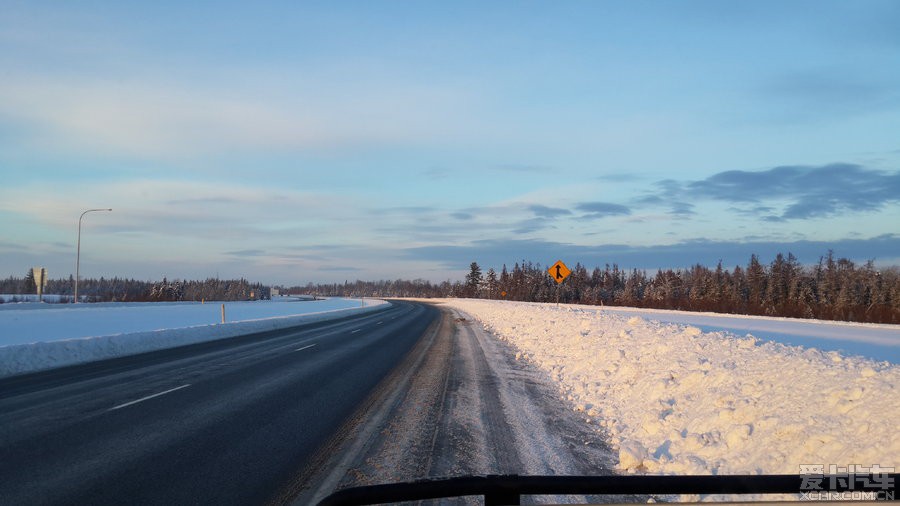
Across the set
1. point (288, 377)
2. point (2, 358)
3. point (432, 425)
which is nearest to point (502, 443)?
point (432, 425)

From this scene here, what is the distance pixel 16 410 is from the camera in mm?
8711

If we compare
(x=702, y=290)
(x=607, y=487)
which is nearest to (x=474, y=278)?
(x=702, y=290)

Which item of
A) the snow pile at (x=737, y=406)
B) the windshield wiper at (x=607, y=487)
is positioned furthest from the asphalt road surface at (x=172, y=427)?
the snow pile at (x=737, y=406)

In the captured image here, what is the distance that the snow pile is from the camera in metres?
5.59

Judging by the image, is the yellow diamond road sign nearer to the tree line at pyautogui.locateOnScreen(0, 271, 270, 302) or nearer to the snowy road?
the snowy road

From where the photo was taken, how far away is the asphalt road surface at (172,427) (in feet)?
17.5

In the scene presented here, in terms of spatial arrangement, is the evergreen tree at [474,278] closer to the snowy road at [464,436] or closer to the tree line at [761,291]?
the tree line at [761,291]

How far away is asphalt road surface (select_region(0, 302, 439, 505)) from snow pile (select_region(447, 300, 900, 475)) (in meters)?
4.17

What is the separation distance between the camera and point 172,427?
765 centimetres

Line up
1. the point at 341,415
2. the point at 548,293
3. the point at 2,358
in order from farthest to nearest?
the point at 548,293 → the point at 2,358 → the point at 341,415

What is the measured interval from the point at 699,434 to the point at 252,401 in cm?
713

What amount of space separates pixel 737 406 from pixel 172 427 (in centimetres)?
770

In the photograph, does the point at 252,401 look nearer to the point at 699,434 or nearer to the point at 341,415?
the point at 341,415

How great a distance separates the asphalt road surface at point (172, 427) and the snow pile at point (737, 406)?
4.17 meters
